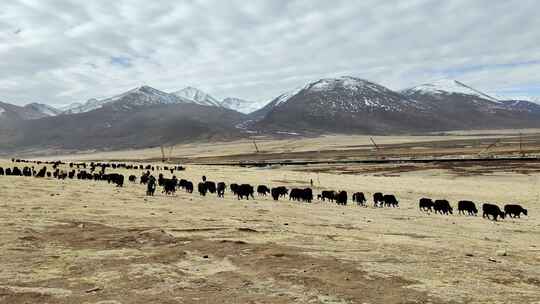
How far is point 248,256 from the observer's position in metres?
12.9

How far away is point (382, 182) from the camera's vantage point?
48.5m

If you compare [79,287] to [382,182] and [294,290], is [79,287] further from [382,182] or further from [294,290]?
[382,182]

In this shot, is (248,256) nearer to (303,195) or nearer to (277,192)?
(303,195)

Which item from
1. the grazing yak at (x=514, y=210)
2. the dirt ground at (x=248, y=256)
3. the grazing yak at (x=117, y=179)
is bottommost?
the grazing yak at (x=514, y=210)

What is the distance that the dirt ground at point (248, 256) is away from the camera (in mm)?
9914

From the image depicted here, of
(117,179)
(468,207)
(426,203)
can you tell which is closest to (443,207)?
(426,203)

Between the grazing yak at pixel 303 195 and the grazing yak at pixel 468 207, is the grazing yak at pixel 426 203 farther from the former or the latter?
the grazing yak at pixel 303 195

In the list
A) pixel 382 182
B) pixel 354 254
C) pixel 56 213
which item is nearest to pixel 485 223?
pixel 354 254

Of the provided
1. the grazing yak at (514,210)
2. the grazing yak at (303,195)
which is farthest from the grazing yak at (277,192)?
the grazing yak at (514,210)

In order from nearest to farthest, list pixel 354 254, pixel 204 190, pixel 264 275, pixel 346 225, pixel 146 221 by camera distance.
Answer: pixel 264 275 → pixel 354 254 → pixel 146 221 → pixel 346 225 → pixel 204 190

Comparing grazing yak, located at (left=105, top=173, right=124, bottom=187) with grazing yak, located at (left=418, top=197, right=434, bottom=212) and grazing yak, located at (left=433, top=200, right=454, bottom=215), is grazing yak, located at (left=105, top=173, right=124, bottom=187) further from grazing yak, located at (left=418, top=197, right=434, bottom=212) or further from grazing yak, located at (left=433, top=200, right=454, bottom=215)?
grazing yak, located at (left=433, top=200, right=454, bottom=215)

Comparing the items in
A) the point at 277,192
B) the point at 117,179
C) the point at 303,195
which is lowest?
the point at 303,195

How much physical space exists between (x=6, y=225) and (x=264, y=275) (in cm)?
954

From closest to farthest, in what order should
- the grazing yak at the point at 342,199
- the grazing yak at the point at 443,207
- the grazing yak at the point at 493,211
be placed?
the grazing yak at the point at 493,211, the grazing yak at the point at 443,207, the grazing yak at the point at 342,199
